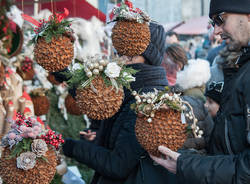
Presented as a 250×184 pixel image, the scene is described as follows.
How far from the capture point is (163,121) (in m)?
1.64

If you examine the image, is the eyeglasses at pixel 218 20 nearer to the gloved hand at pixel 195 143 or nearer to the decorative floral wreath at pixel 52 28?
the decorative floral wreath at pixel 52 28

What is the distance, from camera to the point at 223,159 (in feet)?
5.24

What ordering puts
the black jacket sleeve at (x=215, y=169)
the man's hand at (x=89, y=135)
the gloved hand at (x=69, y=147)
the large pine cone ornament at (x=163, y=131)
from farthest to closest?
the man's hand at (x=89, y=135)
the gloved hand at (x=69, y=147)
the large pine cone ornament at (x=163, y=131)
the black jacket sleeve at (x=215, y=169)

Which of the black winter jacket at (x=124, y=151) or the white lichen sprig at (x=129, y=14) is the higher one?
the white lichen sprig at (x=129, y=14)

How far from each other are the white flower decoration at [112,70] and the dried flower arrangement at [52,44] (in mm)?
347

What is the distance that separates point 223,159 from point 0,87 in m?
2.54

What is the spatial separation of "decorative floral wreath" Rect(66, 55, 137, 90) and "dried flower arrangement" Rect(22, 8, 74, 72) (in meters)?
0.18

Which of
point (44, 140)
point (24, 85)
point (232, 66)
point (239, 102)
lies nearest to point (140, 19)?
point (232, 66)

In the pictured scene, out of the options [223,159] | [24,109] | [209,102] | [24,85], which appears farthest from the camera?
[24,85]

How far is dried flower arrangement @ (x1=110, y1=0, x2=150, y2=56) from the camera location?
1.95 meters

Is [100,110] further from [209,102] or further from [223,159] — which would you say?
[209,102]

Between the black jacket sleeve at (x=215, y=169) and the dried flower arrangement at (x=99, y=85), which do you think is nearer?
the black jacket sleeve at (x=215, y=169)

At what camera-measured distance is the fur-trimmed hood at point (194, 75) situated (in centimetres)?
414

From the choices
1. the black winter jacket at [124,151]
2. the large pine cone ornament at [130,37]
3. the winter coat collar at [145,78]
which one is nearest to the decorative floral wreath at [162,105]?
the large pine cone ornament at [130,37]
